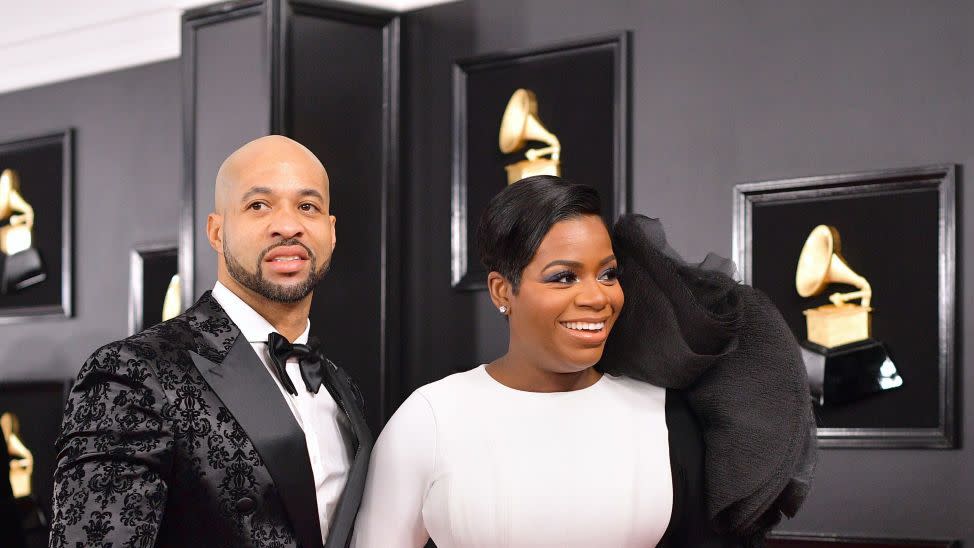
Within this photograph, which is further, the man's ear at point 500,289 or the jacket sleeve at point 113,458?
the man's ear at point 500,289

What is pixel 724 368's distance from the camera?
2582 millimetres

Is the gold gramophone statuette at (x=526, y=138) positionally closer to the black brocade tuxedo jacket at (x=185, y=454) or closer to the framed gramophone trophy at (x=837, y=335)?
the framed gramophone trophy at (x=837, y=335)

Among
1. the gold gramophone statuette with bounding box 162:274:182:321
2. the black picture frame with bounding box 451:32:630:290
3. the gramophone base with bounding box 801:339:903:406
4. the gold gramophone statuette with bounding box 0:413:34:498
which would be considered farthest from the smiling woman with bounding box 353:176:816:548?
the gold gramophone statuette with bounding box 0:413:34:498

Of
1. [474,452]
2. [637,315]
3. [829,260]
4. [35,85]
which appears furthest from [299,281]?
[35,85]

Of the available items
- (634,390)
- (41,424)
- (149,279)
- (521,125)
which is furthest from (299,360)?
(41,424)

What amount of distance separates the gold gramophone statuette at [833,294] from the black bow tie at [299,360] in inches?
80.4

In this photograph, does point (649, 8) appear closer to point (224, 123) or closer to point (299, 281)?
point (224, 123)

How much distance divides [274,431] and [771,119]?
244 centimetres

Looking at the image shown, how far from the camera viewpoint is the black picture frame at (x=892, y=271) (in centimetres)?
399

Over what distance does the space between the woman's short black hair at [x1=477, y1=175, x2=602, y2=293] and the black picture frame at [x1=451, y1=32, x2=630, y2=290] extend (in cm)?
210

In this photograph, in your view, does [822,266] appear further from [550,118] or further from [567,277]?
[567,277]

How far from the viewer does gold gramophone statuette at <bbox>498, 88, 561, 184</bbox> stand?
4801 millimetres

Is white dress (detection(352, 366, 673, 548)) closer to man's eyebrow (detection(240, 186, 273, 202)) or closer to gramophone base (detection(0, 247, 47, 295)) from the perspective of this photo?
man's eyebrow (detection(240, 186, 273, 202))

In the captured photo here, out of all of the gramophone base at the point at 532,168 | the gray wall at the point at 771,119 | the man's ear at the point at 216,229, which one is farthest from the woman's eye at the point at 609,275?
the gramophone base at the point at 532,168
